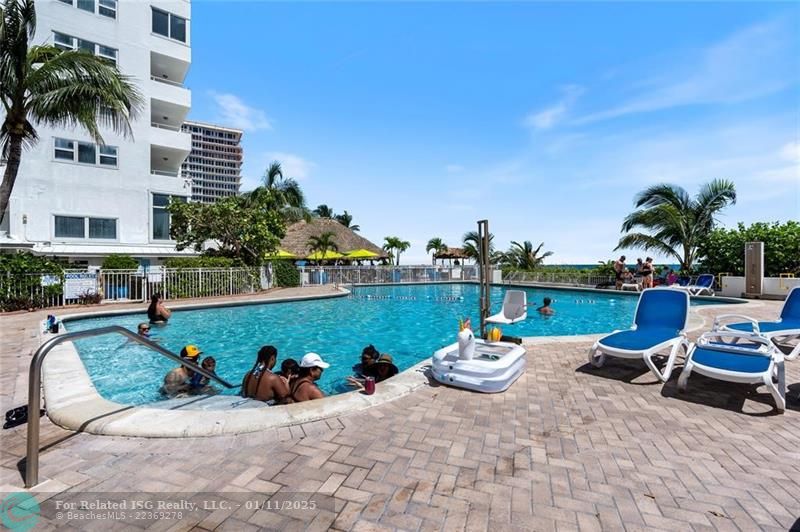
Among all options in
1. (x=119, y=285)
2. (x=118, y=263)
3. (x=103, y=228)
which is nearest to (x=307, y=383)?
(x=119, y=285)

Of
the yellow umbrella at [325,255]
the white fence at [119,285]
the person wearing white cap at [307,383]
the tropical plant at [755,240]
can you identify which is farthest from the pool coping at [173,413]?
the yellow umbrella at [325,255]

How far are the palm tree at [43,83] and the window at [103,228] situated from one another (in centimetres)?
932

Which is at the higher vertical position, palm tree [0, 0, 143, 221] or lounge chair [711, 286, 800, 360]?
palm tree [0, 0, 143, 221]

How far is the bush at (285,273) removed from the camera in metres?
22.4

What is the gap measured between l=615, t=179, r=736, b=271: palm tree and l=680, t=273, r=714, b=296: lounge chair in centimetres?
306

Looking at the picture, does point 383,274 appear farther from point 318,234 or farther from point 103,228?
point 103,228

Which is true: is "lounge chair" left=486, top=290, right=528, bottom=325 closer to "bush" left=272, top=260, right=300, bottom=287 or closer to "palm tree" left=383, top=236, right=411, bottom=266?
"bush" left=272, top=260, right=300, bottom=287

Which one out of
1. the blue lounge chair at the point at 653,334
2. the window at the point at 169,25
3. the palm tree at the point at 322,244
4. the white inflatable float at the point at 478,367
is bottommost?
the white inflatable float at the point at 478,367

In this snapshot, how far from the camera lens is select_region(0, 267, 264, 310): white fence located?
12.5 meters

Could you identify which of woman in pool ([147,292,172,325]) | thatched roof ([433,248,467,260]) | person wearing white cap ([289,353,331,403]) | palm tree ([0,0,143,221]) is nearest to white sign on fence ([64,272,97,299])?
palm tree ([0,0,143,221])

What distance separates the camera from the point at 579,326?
44.6ft

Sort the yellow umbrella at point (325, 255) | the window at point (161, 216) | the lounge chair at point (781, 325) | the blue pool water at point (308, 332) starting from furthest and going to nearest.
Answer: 1. the yellow umbrella at point (325, 255)
2. the window at point (161, 216)
3. the blue pool water at point (308, 332)
4. the lounge chair at point (781, 325)

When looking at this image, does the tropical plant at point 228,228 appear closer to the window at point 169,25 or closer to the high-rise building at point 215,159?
the window at point 169,25

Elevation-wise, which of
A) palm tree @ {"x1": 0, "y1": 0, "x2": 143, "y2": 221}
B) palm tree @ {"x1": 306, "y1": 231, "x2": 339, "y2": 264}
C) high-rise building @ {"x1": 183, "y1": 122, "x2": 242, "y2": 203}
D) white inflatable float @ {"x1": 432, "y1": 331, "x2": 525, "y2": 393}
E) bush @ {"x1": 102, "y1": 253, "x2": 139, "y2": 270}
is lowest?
white inflatable float @ {"x1": 432, "y1": 331, "x2": 525, "y2": 393}
